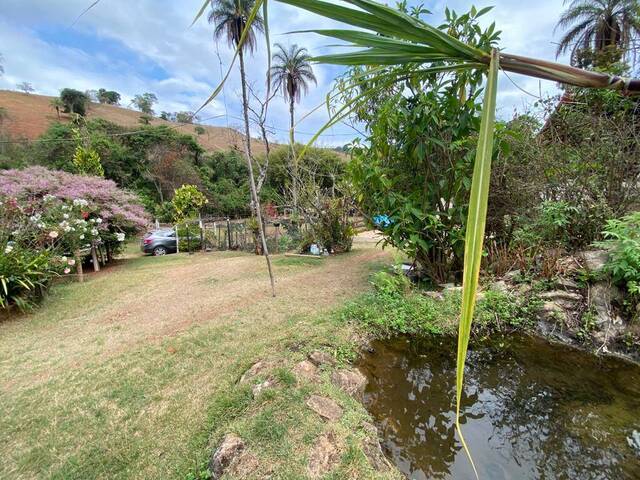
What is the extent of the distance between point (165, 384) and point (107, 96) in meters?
57.9

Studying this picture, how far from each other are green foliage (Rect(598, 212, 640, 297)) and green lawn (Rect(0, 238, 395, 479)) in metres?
3.02

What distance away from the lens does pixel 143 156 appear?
21.7 meters

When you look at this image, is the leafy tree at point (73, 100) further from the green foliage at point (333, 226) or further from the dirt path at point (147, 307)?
the green foliage at point (333, 226)

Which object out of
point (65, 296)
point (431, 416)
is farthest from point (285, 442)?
point (65, 296)

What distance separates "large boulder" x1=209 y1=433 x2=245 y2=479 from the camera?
1741mm

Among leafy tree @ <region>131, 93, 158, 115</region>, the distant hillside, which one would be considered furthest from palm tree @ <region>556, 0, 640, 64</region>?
leafy tree @ <region>131, 93, 158, 115</region>

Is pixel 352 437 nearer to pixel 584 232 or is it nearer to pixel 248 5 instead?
pixel 584 232

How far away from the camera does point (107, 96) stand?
1790 inches

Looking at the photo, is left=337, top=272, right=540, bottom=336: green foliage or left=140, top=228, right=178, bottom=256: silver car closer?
left=337, top=272, right=540, bottom=336: green foliage

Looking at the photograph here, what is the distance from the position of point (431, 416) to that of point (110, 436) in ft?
7.79

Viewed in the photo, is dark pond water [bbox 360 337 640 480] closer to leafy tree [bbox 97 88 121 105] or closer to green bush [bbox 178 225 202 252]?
green bush [bbox 178 225 202 252]

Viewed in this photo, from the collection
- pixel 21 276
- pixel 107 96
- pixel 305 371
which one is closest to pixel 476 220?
pixel 305 371

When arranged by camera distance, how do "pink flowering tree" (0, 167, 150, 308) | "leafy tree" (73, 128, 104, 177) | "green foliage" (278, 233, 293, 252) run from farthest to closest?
"leafy tree" (73, 128, 104, 177) → "green foliage" (278, 233, 293, 252) → "pink flowering tree" (0, 167, 150, 308)

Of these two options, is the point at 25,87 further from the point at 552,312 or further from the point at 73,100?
the point at 552,312
